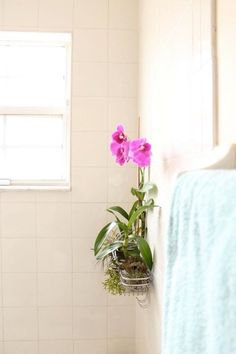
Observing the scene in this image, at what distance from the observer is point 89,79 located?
1.85m

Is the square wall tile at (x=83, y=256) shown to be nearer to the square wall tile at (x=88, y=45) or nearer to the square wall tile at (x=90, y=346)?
the square wall tile at (x=90, y=346)

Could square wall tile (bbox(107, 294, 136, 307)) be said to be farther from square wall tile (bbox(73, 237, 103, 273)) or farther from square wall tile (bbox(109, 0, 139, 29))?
square wall tile (bbox(109, 0, 139, 29))

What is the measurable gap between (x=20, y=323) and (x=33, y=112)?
1.25 metres

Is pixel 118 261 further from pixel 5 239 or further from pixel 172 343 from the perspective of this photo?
pixel 172 343

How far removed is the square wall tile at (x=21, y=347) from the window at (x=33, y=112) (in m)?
0.94

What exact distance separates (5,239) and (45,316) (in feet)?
1.66

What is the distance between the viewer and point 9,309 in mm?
1838

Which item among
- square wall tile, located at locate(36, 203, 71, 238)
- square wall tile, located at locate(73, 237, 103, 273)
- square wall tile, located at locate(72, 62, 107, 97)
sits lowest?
square wall tile, located at locate(73, 237, 103, 273)

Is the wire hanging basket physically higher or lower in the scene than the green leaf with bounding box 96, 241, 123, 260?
lower

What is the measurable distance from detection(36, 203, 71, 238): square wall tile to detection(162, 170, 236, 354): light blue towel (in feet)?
4.45

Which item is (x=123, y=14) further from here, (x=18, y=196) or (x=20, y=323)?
(x=20, y=323)

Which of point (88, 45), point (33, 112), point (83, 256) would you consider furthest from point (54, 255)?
point (88, 45)

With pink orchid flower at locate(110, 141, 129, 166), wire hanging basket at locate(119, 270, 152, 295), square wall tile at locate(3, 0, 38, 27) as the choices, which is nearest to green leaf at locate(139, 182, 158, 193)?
pink orchid flower at locate(110, 141, 129, 166)

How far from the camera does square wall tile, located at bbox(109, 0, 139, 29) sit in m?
1.86
